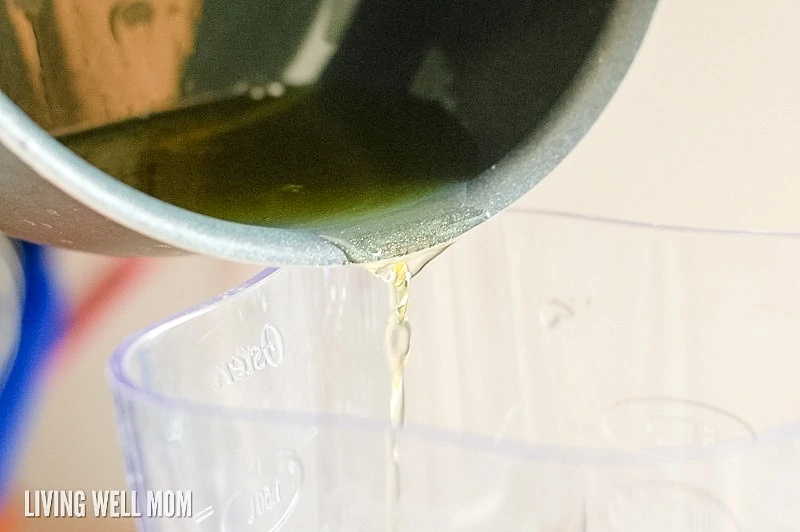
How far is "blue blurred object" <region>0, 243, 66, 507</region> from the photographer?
0.58m

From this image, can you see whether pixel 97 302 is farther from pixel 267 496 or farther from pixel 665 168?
pixel 665 168

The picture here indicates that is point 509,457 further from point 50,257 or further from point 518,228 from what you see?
point 50,257

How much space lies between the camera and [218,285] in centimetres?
64

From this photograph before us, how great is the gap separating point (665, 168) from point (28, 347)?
467 millimetres

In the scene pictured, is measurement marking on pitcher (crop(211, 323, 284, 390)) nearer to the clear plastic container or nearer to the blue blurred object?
the clear plastic container

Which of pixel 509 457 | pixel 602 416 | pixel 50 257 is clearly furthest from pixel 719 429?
pixel 50 257

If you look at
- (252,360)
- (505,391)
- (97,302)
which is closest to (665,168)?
(505,391)

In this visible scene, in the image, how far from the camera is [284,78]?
573 mm

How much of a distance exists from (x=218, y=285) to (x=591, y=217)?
0.28 meters

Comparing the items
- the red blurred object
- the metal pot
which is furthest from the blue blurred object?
the metal pot

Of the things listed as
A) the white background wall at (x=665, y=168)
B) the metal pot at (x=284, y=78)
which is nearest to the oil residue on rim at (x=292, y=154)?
the metal pot at (x=284, y=78)

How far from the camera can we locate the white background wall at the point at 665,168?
0.54m

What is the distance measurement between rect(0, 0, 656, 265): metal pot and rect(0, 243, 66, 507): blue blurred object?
Result: 14cm

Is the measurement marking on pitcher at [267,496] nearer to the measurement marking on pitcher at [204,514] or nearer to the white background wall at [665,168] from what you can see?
the measurement marking on pitcher at [204,514]
